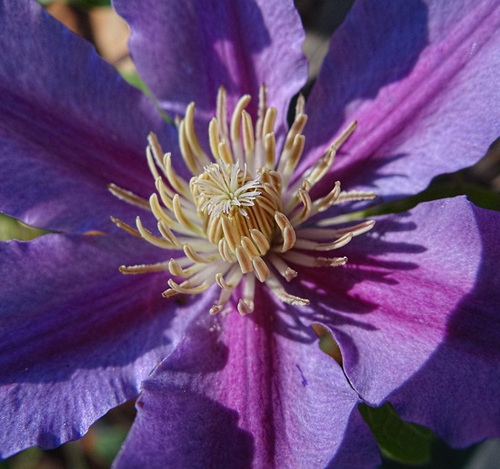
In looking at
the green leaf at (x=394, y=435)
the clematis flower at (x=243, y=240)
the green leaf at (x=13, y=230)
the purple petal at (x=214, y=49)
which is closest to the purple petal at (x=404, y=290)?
the clematis flower at (x=243, y=240)

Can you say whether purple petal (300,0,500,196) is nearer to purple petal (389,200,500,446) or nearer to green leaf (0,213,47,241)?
purple petal (389,200,500,446)

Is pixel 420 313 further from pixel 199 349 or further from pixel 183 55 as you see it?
pixel 183 55

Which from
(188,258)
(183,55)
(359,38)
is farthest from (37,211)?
(359,38)

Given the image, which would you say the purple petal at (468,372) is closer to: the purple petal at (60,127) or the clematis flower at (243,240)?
the clematis flower at (243,240)

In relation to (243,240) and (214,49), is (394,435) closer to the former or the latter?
(243,240)

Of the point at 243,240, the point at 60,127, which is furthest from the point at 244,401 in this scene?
the point at 60,127

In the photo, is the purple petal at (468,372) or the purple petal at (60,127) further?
the purple petal at (60,127)

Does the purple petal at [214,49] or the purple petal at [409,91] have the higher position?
the purple petal at [214,49]

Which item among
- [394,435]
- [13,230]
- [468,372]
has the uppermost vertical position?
[13,230]
